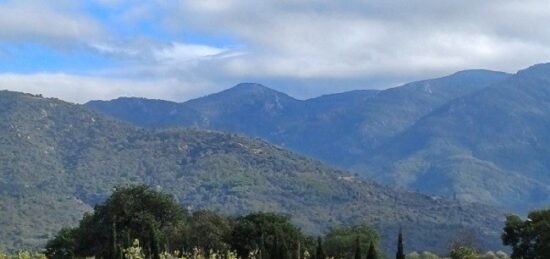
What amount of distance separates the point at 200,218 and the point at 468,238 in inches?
1511

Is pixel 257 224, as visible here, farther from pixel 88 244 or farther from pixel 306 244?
pixel 88 244

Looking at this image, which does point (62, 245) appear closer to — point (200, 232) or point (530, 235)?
point (200, 232)

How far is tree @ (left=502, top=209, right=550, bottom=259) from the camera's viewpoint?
76125mm

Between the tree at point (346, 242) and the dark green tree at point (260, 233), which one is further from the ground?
the dark green tree at point (260, 233)

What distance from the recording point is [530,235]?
3159 inches

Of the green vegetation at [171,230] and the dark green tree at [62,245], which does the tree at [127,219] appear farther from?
the dark green tree at [62,245]

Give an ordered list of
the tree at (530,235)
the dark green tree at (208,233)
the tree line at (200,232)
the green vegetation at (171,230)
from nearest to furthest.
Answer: the tree at (530,235), the tree line at (200,232), the dark green tree at (208,233), the green vegetation at (171,230)

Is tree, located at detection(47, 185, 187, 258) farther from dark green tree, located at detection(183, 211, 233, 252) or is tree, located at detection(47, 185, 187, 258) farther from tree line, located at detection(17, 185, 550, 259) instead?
dark green tree, located at detection(183, 211, 233, 252)

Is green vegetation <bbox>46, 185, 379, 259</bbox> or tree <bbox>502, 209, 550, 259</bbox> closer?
tree <bbox>502, 209, 550, 259</bbox>

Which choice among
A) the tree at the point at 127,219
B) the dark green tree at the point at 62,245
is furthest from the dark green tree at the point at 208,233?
the dark green tree at the point at 62,245

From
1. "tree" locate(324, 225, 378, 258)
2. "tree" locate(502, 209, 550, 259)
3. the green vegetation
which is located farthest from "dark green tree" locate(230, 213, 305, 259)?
"tree" locate(502, 209, 550, 259)

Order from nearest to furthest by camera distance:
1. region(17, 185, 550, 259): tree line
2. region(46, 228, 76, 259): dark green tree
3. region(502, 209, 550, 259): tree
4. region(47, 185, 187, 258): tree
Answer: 1. region(502, 209, 550, 259): tree
2. region(17, 185, 550, 259): tree line
3. region(47, 185, 187, 258): tree
4. region(46, 228, 76, 259): dark green tree

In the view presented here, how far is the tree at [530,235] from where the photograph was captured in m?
76.1

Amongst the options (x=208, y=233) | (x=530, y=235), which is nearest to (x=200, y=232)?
(x=208, y=233)
